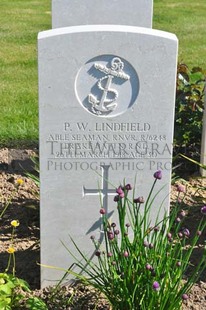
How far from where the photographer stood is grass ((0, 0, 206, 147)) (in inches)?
251

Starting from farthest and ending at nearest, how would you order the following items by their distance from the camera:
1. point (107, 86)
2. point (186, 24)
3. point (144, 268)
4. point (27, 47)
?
1. point (186, 24)
2. point (27, 47)
3. point (107, 86)
4. point (144, 268)

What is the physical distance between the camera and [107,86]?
11.7ft

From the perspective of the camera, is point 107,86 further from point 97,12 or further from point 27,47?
point 27,47

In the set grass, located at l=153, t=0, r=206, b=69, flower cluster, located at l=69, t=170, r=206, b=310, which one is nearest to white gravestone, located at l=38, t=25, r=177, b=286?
flower cluster, located at l=69, t=170, r=206, b=310

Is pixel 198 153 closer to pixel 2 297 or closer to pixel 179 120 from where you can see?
pixel 179 120

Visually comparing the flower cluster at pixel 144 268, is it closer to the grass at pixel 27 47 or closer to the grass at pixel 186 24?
→ the grass at pixel 27 47

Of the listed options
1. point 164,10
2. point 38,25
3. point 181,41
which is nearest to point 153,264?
point 181,41

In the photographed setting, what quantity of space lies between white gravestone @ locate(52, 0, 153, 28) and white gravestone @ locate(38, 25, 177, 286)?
1.28m

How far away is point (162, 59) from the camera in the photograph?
3.52m

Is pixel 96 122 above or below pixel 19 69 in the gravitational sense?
above

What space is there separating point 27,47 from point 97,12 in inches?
194

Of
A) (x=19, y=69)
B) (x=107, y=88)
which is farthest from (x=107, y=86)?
(x=19, y=69)

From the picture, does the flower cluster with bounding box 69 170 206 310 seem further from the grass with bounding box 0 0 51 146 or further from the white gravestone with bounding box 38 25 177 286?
the grass with bounding box 0 0 51 146

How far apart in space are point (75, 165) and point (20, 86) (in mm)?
4247
